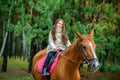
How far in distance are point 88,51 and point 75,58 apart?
0.72 meters

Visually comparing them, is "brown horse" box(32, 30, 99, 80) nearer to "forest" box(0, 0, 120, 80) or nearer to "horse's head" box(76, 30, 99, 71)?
"horse's head" box(76, 30, 99, 71)

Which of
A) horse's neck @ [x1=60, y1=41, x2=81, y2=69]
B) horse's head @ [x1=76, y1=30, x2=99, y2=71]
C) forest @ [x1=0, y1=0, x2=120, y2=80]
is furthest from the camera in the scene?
forest @ [x1=0, y1=0, x2=120, y2=80]

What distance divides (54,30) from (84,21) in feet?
25.9

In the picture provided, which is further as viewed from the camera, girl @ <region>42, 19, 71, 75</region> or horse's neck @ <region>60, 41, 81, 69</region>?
girl @ <region>42, 19, 71, 75</region>

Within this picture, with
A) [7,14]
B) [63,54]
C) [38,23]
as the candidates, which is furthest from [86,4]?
[7,14]

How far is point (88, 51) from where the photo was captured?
Result: 250 inches

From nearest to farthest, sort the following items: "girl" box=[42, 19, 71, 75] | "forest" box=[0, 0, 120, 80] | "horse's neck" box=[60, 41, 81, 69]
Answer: "horse's neck" box=[60, 41, 81, 69]
"girl" box=[42, 19, 71, 75]
"forest" box=[0, 0, 120, 80]

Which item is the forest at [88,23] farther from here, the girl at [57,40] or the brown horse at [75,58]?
the brown horse at [75,58]

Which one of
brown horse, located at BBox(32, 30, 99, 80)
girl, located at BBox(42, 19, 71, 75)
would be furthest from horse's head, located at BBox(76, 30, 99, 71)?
girl, located at BBox(42, 19, 71, 75)

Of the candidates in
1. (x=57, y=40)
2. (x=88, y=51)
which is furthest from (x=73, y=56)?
(x=57, y=40)

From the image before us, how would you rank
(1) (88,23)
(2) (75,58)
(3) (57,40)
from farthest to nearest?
(1) (88,23)
(3) (57,40)
(2) (75,58)

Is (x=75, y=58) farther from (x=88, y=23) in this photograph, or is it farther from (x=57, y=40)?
(x=88, y=23)

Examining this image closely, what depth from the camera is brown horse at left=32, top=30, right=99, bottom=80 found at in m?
6.35

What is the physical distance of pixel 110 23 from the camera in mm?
14109
